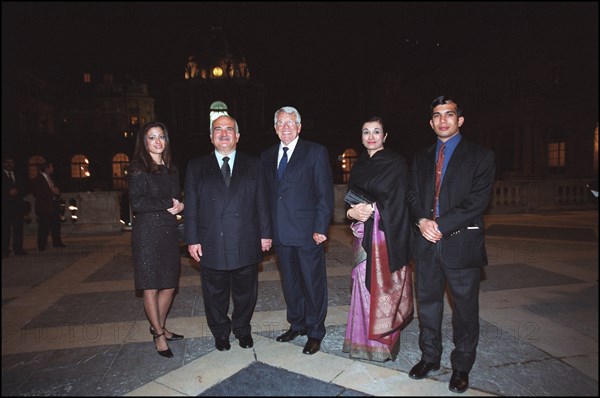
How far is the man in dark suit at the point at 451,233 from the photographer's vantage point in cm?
290

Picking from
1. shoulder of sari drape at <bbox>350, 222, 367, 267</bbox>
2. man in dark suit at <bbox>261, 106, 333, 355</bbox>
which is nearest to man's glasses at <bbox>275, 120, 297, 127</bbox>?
man in dark suit at <bbox>261, 106, 333, 355</bbox>

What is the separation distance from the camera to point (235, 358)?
3.40 metres

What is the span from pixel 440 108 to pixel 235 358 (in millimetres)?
2759

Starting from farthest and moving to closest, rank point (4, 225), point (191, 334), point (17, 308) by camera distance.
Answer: point (17, 308)
point (191, 334)
point (4, 225)

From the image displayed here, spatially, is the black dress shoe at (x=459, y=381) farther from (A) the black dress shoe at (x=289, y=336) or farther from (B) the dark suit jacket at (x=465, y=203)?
(A) the black dress shoe at (x=289, y=336)

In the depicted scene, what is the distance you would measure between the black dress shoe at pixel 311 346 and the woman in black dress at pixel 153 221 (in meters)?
1.23

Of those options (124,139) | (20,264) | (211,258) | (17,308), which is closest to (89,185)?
(124,139)

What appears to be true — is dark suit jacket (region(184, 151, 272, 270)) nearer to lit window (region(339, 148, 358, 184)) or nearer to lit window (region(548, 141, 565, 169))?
lit window (region(548, 141, 565, 169))

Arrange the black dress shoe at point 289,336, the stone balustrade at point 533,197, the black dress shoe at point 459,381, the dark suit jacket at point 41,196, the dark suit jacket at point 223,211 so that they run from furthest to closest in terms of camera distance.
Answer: the stone balustrade at point 533,197, the dark suit jacket at point 41,196, the black dress shoe at point 289,336, the dark suit jacket at point 223,211, the black dress shoe at point 459,381

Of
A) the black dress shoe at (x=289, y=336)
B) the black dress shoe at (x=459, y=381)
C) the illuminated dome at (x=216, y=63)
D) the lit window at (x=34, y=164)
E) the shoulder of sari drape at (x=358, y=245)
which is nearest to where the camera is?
the black dress shoe at (x=459, y=381)

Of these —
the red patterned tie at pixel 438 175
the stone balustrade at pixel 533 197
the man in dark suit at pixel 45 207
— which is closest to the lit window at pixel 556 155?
the stone balustrade at pixel 533 197

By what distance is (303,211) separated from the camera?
3646mm

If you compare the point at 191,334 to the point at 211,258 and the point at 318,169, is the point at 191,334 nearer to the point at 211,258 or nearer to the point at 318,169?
the point at 211,258

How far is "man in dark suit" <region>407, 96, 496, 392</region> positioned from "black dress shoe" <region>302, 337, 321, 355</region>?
88 cm
